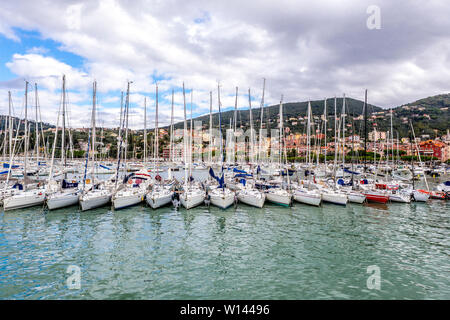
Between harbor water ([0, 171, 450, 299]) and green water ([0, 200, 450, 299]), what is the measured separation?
0.06 meters

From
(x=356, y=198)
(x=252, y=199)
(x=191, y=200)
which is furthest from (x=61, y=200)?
(x=356, y=198)

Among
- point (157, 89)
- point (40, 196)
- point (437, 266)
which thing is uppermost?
point (157, 89)

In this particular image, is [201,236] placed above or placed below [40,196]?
below

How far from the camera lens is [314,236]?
49.9 ft

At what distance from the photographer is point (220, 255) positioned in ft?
40.1

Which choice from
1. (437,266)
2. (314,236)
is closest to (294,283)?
(314,236)

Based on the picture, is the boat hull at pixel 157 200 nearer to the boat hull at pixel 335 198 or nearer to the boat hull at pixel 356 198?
the boat hull at pixel 335 198

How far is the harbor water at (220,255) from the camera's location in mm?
9055

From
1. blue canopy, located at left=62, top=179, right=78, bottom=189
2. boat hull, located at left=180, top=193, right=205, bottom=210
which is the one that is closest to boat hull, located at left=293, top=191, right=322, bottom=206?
boat hull, located at left=180, top=193, right=205, bottom=210

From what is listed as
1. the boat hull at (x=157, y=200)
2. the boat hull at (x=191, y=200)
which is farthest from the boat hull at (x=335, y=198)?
the boat hull at (x=157, y=200)

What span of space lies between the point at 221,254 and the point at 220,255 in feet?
0.46

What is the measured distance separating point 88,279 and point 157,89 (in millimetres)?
23145

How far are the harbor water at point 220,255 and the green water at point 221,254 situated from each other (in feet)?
0.18
